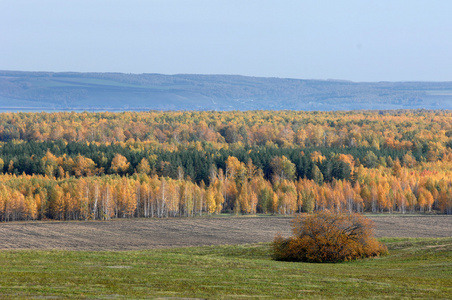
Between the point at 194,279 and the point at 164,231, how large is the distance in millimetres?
64566

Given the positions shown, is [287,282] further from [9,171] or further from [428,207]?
[9,171]

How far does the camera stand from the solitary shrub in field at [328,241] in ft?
184

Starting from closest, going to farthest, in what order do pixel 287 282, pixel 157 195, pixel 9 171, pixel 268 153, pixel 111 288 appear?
pixel 111 288
pixel 287 282
pixel 157 195
pixel 9 171
pixel 268 153

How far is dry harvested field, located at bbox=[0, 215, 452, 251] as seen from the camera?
271 ft

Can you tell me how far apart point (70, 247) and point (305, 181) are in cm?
7324

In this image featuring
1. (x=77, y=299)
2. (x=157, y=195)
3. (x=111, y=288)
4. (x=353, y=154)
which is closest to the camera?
(x=77, y=299)

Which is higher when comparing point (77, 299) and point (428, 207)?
point (77, 299)

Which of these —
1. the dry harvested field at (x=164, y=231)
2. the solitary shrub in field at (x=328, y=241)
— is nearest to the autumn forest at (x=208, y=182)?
the dry harvested field at (x=164, y=231)

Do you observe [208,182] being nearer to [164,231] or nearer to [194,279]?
[164,231]

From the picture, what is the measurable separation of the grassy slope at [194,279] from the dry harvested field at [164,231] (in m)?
35.5

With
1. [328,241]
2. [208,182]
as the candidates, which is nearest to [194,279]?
[328,241]

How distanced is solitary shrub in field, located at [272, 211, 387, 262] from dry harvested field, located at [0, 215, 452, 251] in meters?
26.6

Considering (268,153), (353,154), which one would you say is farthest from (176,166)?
(353,154)

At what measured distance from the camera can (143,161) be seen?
152000mm
